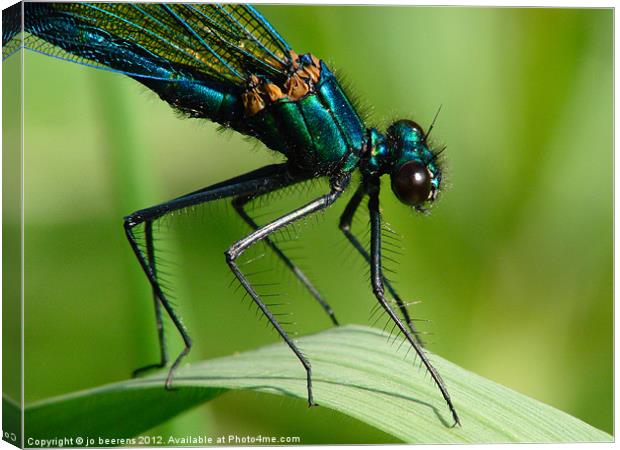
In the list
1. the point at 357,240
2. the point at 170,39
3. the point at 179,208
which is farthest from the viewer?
the point at 357,240

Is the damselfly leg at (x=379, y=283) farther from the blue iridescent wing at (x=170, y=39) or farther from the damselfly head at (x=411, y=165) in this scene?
the blue iridescent wing at (x=170, y=39)

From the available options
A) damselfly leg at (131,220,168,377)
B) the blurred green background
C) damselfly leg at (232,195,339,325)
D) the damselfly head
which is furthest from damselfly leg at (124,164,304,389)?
the damselfly head

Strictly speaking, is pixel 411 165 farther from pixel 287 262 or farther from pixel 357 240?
pixel 287 262

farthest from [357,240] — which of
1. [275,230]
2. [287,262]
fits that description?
[275,230]

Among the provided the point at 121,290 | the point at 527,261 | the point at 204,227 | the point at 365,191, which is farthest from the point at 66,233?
the point at 527,261

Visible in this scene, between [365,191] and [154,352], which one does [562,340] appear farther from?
[154,352]
